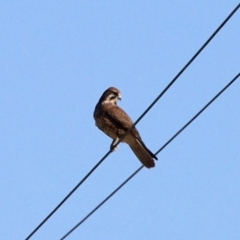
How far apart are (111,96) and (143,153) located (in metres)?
1.60

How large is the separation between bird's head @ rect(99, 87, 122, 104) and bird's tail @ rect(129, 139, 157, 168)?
4.11 feet

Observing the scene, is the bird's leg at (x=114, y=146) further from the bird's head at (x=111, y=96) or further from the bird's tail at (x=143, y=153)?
the bird's head at (x=111, y=96)

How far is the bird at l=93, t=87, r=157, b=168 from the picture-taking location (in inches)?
426

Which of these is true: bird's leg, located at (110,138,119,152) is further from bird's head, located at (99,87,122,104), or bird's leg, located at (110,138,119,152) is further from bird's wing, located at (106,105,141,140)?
bird's head, located at (99,87,122,104)

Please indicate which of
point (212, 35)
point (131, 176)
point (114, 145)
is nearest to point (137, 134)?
point (114, 145)

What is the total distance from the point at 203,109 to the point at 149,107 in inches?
17.8

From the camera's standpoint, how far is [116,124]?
1141cm

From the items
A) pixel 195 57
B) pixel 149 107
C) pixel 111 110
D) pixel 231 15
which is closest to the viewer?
pixel 231 15

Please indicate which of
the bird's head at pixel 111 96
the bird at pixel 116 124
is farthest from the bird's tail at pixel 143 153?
the bird's head at pixel 111 96

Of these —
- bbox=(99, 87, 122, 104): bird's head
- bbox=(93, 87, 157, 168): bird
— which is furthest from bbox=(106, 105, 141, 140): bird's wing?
bbox=(99, 87, 122, 104): bird's head

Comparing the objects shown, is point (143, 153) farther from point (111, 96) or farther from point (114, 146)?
point (111, 96)

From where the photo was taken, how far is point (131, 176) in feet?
26.2

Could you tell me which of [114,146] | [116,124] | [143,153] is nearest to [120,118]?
[116,124]

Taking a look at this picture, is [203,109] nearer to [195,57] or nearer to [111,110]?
[195,57]
